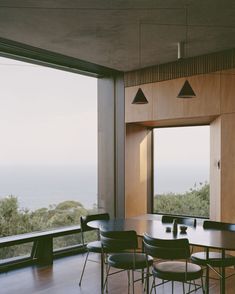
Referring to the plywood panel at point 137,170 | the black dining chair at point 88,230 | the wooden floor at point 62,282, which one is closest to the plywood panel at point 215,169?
the wooden floor at point 62,282

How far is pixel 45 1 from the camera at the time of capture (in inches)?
162

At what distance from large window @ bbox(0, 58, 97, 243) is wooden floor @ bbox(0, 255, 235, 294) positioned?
26.5 inches

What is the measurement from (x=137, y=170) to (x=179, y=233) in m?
3.02

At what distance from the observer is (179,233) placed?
4.34m

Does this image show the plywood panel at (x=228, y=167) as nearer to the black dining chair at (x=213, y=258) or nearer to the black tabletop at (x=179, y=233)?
the black dining chair at (x=213, y=258)

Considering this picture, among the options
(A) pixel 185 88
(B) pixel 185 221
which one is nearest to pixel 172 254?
(B) pixel 185 221

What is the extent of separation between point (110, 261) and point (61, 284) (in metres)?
1.13

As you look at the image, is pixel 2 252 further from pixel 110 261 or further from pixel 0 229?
pixel 110 261

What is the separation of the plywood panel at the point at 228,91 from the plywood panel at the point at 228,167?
4.6 inches

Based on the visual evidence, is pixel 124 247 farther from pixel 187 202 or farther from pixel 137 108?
pixel 137 108

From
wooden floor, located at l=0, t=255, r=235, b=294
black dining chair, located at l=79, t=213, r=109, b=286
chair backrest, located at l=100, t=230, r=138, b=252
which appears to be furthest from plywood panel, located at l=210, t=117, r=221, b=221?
chair backrest, located at l=100, t=230, r=138, b=252

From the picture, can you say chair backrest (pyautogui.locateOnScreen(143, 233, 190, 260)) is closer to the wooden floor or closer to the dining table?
the dining table

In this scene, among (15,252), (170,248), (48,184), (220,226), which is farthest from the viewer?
(48,184)

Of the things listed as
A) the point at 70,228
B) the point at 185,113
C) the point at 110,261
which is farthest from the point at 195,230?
the point at 70,228
